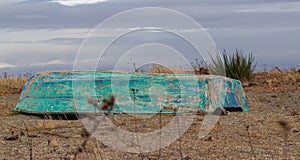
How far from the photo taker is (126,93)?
5906 millimetres

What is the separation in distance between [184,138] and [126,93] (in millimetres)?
1808

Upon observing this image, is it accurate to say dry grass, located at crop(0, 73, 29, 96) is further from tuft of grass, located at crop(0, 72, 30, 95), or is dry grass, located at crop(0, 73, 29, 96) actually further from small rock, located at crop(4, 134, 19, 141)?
small rock, located at crop(4, 134, 19, 141)

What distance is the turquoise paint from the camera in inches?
229

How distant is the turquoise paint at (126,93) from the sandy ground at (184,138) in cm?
17

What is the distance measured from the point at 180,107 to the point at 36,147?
236 centimetres

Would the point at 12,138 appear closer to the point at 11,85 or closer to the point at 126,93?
the point at 126,93

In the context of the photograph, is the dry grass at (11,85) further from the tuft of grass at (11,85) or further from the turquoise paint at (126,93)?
the turquoise paint at (126,93)

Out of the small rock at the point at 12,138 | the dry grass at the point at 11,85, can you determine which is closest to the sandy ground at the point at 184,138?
the small rock at the point at 12,138

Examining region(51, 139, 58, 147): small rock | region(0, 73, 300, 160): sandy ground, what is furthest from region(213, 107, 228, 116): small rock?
region(51, 139, 58, 147): small rock

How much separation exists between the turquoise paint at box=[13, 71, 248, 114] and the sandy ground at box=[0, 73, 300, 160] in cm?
17

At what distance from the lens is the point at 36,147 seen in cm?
384

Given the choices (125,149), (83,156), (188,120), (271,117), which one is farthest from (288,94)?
(83,156)

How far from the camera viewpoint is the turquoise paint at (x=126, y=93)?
19.1 feet

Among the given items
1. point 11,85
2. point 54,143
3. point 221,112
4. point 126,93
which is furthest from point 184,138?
point 11,85
